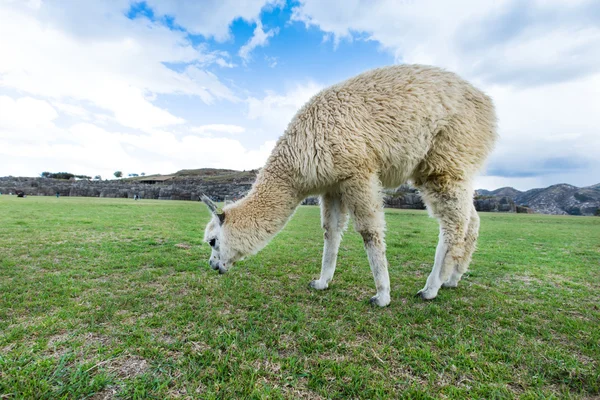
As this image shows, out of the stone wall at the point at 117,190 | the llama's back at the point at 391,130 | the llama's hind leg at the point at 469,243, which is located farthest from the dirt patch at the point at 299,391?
the stone wall at the point at 117,190

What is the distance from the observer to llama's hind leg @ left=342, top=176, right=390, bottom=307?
3.56 m

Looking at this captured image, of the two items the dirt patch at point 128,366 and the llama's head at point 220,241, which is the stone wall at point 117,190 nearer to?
the llama's head at point 220,241

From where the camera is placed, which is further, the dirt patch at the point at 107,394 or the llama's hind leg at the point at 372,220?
the llama's hind leg at the point at 372,220

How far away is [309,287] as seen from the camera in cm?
430

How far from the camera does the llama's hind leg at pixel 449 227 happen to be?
3803 millimetres

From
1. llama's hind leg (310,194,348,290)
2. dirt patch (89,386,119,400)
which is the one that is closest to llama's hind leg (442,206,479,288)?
llama's hind leg (310,194,348,290)

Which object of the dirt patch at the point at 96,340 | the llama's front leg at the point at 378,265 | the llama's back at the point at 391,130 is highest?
→ the llama's back at the point at 391,130

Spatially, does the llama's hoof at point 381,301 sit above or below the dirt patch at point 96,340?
above

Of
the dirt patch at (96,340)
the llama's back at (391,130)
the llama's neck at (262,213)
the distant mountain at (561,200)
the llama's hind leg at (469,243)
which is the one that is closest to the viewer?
the dirt patch at (96,340)

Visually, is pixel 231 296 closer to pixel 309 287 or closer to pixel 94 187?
pixel 309 287

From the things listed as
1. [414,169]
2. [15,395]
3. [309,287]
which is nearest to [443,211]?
[414,169]

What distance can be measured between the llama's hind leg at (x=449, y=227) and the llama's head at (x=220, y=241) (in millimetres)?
2753

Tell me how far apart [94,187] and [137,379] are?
5116cm

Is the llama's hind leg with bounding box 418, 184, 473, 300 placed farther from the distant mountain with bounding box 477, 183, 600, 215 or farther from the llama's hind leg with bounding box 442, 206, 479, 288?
the distant mountain with bounding box 477, 183, 600, 215
